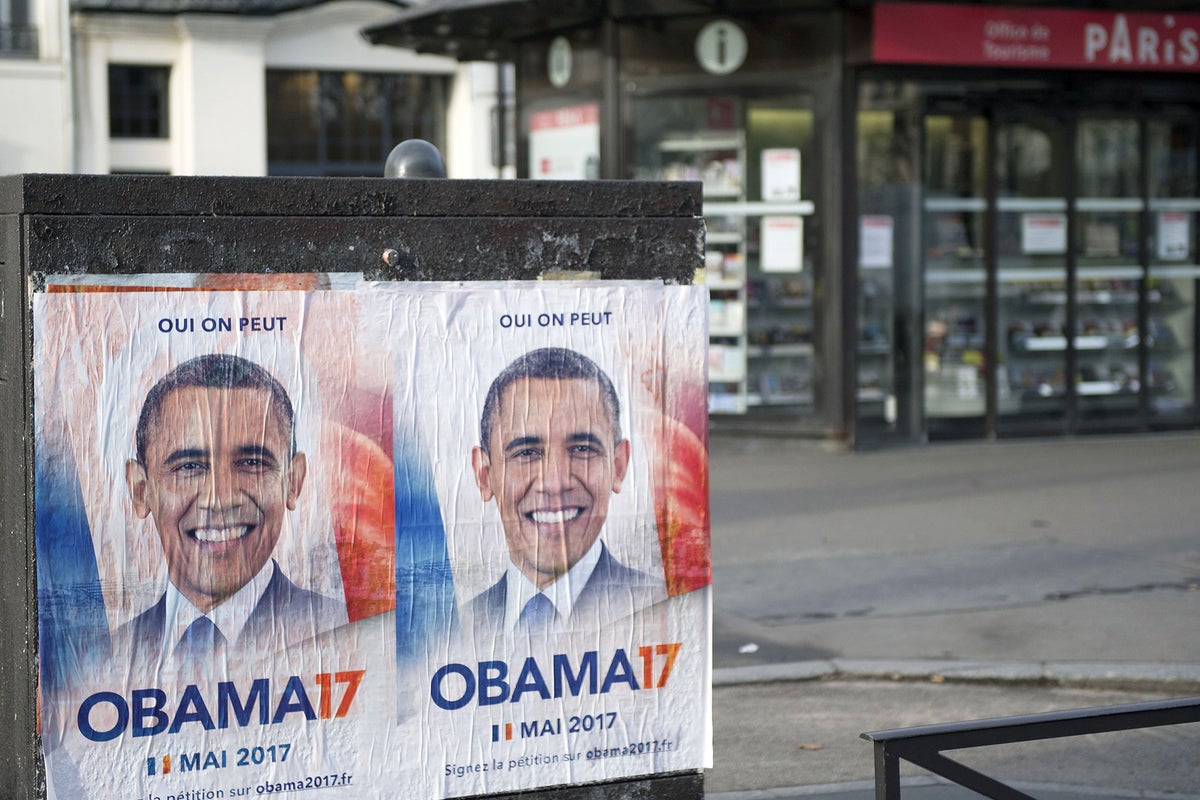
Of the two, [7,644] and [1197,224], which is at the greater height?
[1197,224]

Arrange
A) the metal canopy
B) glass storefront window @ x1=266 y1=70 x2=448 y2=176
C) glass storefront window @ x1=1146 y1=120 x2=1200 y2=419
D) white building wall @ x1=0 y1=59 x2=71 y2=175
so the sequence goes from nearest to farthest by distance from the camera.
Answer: the metal canopy
glass storefront window @ x1=1146 y1=120 x2=1200 y2=419
white building wall @ x1=0 y1=59 x2=71 y2=175
glass storefront window @ x1=266 y1=70 x2=448 y2=176

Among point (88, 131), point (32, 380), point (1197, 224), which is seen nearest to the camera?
point (32, 380)

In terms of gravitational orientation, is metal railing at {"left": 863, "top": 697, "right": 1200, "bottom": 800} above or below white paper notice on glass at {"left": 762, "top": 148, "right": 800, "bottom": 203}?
below

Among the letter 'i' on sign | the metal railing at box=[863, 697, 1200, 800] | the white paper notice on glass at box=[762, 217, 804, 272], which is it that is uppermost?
the letter 'i' on sign

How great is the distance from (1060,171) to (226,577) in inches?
475

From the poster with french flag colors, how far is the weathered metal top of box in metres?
0.11

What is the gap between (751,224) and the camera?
12750 mm

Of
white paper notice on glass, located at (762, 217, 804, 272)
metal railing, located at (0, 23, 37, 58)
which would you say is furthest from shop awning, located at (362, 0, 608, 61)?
metal railing, located at (0, 23, 37, 58)

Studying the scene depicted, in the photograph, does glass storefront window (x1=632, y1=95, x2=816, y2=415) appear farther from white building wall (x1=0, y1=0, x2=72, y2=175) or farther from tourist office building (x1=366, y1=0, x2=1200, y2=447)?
white building wall (x1=0, y1=0, x2=72, y2=175)

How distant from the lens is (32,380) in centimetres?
220

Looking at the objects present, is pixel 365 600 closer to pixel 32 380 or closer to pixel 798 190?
pixel 32 380

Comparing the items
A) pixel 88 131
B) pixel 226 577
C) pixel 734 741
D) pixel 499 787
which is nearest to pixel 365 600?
pixel 226 577

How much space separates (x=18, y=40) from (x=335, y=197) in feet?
95.3

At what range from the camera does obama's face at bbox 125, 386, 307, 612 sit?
2266 millimetres
